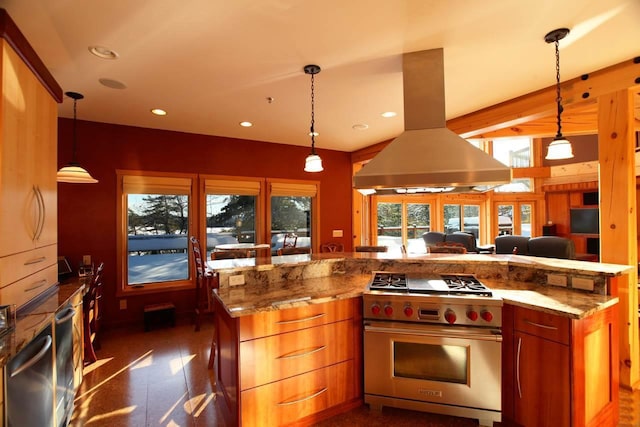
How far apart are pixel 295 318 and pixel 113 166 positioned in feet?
12.1

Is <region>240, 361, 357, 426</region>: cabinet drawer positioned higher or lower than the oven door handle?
lower

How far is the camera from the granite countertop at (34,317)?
128cm

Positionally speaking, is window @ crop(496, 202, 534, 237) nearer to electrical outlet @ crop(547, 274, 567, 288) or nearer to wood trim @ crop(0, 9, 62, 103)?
electrical outlet @ crop(547, 274, 567, 288)

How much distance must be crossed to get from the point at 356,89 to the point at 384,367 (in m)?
2.54

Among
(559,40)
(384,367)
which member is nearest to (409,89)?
(559,40)

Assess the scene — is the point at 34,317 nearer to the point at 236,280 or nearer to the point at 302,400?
the point at 236,280

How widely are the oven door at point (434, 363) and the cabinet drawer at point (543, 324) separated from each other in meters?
0.17

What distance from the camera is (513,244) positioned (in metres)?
5.57

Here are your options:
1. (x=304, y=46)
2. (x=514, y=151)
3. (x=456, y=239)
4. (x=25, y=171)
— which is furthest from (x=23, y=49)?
(x=514, y=151)

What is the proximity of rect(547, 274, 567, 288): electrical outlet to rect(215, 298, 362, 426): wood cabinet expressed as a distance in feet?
5.07

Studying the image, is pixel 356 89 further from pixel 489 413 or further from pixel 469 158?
pixel 489 413

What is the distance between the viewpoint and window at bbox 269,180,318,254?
17.3ft

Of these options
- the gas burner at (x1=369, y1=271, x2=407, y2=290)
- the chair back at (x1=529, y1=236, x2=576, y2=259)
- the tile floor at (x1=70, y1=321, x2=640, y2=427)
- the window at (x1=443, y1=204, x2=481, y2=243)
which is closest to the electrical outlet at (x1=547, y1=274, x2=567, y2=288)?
the tile floor at (x1=70, y1=321, x2=640, y2=427)

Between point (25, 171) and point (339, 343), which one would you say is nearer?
point (25, 171)
